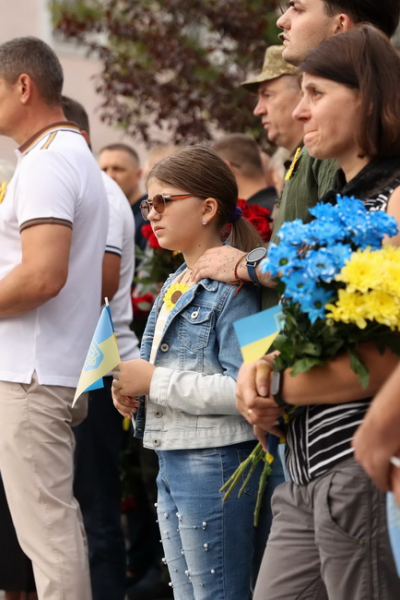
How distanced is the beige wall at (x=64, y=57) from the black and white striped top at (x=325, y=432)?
46.9ft

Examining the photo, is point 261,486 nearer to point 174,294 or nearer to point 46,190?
point 174,294

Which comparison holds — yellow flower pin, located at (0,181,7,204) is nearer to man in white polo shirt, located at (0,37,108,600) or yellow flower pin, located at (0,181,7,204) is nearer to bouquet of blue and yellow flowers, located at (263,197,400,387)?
man in white polo shirt, located at (0,37,108,600)

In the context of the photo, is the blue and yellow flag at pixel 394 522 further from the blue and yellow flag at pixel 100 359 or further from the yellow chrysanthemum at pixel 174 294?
the yellow chrysanthemum at pixel 174 294

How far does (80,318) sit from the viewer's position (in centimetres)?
438

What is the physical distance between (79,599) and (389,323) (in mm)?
2335

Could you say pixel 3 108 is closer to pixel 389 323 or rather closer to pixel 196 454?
pixel 196 454

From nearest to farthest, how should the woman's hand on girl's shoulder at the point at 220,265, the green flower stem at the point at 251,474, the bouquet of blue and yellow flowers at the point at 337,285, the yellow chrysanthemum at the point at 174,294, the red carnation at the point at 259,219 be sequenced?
1. the bouquet of blue and yellow flowers at the point at 337,285
2. the green flower stem at the point at 251,474
3. the woman's hand on girl's shoulder at the point at 220,265
4. the yellow chrysanthemum at the point at 174,294
5. the red carnation at the point at 259,219

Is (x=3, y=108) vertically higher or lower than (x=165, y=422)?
higher

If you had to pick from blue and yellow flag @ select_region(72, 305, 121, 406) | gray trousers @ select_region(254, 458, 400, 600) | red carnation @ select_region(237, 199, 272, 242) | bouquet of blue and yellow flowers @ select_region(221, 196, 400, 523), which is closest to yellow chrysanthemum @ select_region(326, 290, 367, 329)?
bouquet of blue and yellow flowers @ select_region(221, 196, 400, 523)

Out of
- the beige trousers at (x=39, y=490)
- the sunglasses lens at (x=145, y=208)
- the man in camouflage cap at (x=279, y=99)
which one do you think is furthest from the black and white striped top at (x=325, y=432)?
the man in camouflage cap at (x=279, y=99)

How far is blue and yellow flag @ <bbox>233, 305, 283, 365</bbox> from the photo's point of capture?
269cm

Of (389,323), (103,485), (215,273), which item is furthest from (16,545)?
(389,323)

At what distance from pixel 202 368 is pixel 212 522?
0.53 metres

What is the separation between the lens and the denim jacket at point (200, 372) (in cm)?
335
